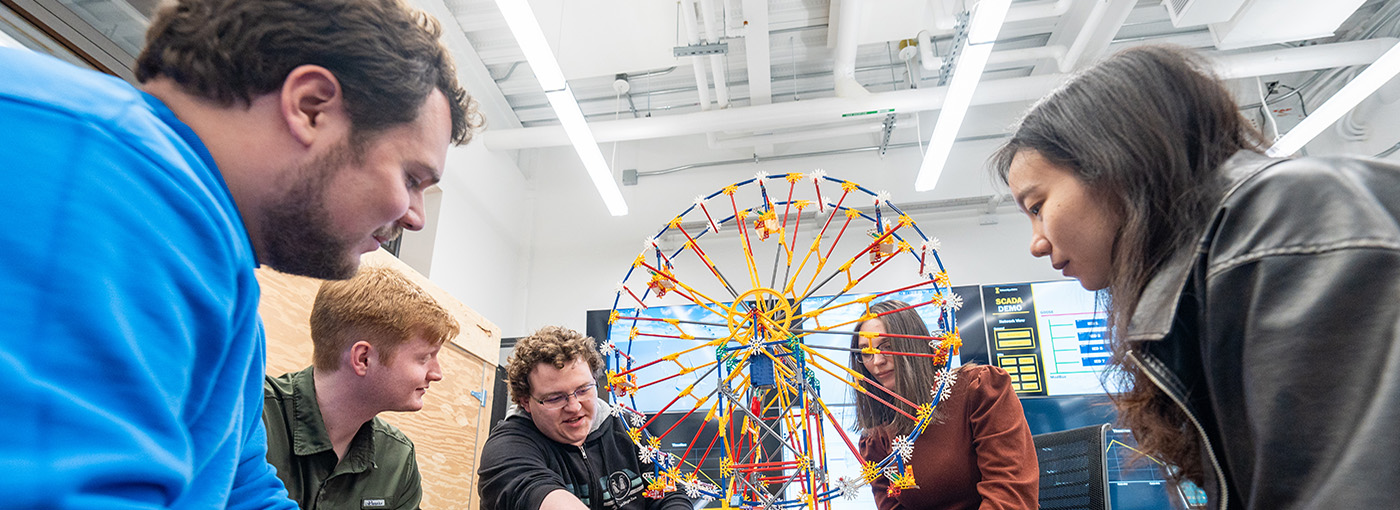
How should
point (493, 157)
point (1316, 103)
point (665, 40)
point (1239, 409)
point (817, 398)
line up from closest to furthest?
point (1239, 409) < point (817, 398) < point (665, 40) < point (1316, 103) < point (493, 157)

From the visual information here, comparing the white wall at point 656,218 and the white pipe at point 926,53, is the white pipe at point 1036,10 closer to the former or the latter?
the white pipe at point 926,53

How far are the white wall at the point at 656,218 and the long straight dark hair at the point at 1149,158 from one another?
4.87 metres

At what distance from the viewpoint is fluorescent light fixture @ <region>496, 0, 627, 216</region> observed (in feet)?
9.86

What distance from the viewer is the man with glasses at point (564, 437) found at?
1944mm

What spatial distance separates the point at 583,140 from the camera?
163 inches

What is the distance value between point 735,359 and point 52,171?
1308 millimetres

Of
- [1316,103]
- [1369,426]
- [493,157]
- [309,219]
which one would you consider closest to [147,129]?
[309,219]

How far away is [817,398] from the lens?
1617 millimetres

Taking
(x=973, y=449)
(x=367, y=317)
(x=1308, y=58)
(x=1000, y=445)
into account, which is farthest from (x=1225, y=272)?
(x=1308, y=58)

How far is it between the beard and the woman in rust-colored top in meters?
1.34

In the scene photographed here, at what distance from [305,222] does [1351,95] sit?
4.98m

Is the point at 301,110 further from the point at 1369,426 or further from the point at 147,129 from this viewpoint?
the point at 1369,426

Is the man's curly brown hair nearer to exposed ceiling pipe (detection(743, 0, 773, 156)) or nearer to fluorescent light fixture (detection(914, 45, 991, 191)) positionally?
fluorescent light fixture (detection(914, 45, 991, 191))

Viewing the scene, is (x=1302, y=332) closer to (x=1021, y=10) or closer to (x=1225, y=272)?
(x=1225, y=272)
